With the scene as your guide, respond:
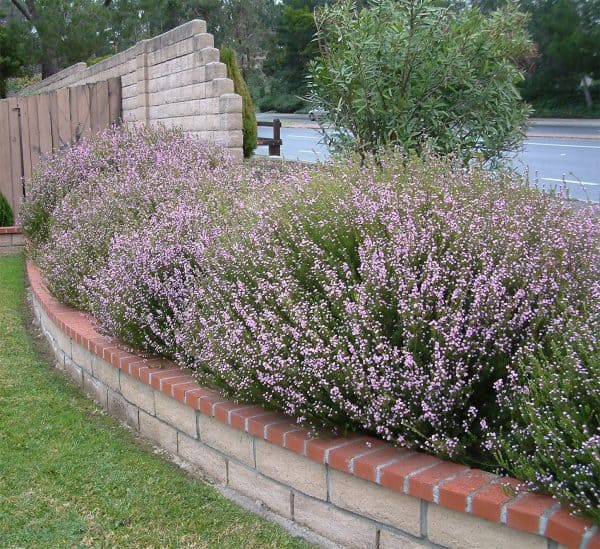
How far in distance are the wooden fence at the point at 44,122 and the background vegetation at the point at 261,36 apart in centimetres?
422

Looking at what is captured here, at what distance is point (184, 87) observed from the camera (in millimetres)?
9312

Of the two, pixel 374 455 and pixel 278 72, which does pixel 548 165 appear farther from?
pixel 278 72

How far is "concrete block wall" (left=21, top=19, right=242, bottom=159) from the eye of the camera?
8.55m

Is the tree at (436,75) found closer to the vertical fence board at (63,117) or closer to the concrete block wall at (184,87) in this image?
the concrete block wall at (184,87)

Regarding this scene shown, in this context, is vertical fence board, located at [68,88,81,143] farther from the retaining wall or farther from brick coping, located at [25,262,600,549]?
brick coping, located at [25,262,600,549]

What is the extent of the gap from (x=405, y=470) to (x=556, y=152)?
19.7 m

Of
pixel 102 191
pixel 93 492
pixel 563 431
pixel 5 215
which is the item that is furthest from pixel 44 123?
pixel 563 431

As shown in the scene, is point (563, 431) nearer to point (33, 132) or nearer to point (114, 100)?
point (114, 100)

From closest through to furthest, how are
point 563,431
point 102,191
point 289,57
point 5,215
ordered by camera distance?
point 563,431
point 102,191
point 5,215
point 289,57

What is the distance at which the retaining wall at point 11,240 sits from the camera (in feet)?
35.0

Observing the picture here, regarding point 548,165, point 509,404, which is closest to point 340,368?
point 509,404

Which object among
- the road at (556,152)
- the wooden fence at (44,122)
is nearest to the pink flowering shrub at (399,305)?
the road at (556,152)

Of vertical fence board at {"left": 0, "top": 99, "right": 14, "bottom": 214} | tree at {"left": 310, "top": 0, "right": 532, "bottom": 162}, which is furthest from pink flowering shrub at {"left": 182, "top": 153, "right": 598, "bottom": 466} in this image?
vertical fence board at {"left": 0, "top": 99, "right": 14, "bottom": 214}

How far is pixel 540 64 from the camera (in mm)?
38344
